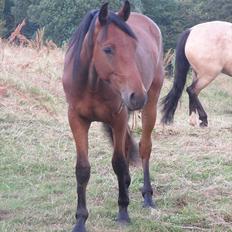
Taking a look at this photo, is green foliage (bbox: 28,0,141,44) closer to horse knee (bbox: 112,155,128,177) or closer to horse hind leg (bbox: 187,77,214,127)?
horse hind leg (bbox: 187,77,214,127)

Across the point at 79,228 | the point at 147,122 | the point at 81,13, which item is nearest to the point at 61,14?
the point at 81,13

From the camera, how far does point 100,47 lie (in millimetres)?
3324

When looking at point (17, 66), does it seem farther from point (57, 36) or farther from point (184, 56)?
point (57, 36)

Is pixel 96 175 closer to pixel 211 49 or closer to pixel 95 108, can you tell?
pixel 95 108

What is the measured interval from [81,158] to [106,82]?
706 millimetres

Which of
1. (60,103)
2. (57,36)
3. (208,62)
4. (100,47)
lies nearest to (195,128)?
(208,62)

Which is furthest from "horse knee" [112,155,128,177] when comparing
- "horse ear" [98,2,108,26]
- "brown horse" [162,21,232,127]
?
"brown horse" [162,21,232,127]

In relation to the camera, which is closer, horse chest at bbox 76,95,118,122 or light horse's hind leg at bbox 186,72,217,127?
horse chest at bbox 76,95,118,122

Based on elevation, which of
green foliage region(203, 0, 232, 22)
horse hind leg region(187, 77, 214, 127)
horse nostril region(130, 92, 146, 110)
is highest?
horse nostril region(130, 92, 146, 110)

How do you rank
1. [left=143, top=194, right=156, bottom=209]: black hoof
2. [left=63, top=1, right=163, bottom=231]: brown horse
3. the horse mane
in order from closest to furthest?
[left=63, top=1, right=163, bottom=231]: brown horse, the horse mane, [left=143, top=194, right=156, bottom=209]: black hoof

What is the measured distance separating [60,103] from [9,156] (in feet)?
12.5

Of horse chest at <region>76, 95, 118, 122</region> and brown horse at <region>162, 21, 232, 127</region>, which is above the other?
horse chest at <region>76, 95, 118, 122</region>

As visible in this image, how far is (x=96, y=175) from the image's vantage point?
5.28 m

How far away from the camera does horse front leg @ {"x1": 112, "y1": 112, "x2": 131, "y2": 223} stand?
3821mm
